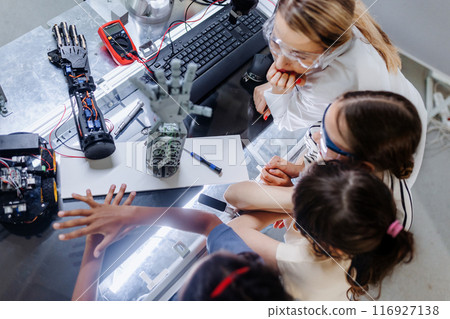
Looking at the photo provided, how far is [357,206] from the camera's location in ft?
2.87

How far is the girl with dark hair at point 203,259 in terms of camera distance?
745 millimetres

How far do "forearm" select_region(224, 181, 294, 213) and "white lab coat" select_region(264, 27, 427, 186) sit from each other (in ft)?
1.02

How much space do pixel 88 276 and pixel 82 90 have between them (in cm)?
56

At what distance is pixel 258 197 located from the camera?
1159 millimetres

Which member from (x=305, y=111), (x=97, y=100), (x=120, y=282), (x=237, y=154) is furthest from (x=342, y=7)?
(x=120, y=282)

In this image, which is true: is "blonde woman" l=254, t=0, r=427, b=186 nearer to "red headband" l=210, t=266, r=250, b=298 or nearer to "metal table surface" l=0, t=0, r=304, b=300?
"metal table surface" l=0, t=0, r=304, b=300

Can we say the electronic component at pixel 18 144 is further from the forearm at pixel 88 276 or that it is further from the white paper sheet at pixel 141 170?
the forearm at pixel 88 276

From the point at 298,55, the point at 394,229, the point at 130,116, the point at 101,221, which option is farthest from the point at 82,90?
the point at 394,229

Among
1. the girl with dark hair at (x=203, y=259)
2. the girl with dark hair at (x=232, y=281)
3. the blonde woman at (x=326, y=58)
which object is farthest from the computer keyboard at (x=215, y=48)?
the girl with dark hair at (x=232, y=281)

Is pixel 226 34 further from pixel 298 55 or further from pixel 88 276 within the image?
pixel 88 276

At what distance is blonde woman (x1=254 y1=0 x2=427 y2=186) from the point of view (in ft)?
3.47

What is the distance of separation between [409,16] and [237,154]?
2.84 feet

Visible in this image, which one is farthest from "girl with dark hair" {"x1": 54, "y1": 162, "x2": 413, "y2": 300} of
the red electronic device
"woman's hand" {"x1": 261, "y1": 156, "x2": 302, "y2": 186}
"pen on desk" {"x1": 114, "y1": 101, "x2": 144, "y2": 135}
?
the red electronic device

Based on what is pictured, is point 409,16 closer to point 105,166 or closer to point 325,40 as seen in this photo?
point 325,40
